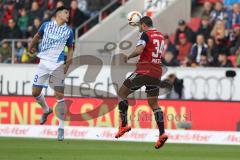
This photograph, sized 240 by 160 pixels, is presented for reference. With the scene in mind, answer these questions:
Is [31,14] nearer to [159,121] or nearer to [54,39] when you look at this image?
[54,39]

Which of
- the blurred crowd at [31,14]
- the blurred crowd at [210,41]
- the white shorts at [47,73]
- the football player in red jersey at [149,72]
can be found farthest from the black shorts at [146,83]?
the blurred crowd at [31,14]

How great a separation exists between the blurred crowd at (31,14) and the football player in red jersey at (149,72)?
11129 millimetres

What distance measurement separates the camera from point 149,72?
16.8 metres

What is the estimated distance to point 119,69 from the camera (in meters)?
25.6

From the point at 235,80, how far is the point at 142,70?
28.0ft

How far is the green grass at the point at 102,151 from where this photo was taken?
15.0 meters

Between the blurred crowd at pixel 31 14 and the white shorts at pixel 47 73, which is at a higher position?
the blurred crowd at pixel 31 14

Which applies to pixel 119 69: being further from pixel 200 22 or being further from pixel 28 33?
pixel 28 33

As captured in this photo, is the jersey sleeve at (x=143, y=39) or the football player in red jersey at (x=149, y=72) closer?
the jersey sleeve at (x=143, y=39)

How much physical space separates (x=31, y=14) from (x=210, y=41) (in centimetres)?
728

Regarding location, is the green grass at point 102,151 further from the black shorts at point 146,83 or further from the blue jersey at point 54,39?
the blue jersey at point 54,39

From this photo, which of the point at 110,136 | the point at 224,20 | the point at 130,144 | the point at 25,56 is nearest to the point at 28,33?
the point at 25,56

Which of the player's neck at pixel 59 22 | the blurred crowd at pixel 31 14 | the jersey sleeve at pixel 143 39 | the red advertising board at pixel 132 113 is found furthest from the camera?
the blurred crowd at pixel 31 14

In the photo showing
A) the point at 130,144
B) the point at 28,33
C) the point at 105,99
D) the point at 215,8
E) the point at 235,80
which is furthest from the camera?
the point at 28,33
